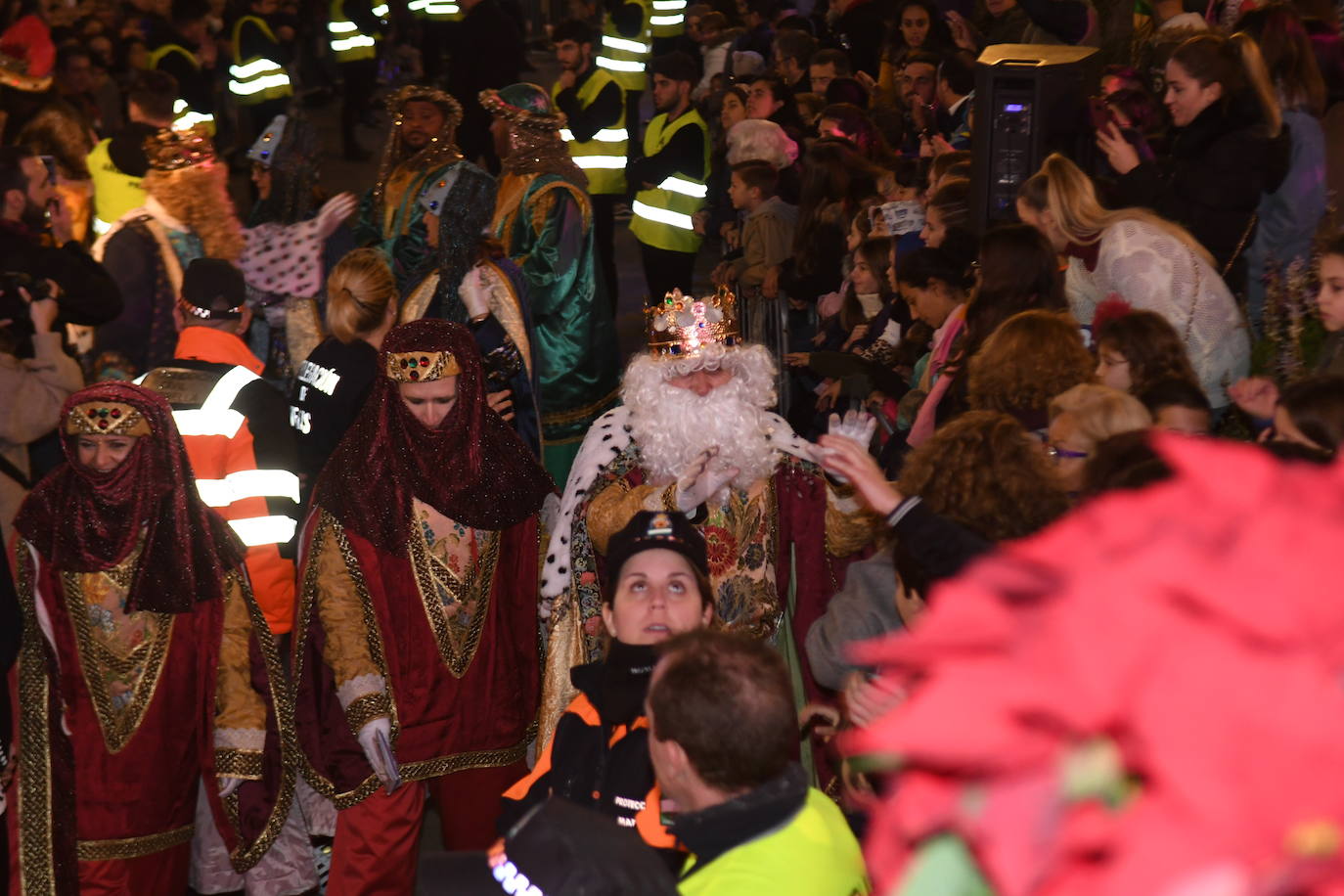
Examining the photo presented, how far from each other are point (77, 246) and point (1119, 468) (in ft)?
17.0

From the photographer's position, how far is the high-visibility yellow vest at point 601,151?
11.4 m

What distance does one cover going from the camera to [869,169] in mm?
8648

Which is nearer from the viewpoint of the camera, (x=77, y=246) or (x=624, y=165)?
(x=77, y=246)

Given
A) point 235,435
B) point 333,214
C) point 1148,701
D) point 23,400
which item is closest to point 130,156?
point 333,214

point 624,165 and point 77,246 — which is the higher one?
point 77,246

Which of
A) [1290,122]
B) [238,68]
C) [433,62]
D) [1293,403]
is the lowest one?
[433,62]

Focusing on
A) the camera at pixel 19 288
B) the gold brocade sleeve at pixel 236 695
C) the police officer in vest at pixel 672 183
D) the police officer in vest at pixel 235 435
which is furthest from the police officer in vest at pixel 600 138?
the gold brocade sleeve at pixel 236 695

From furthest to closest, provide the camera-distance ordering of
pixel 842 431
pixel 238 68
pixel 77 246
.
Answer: pixel 238 68 → pixel 77 246 → pixel 842 431

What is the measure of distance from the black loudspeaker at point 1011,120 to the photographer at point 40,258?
3735 mm

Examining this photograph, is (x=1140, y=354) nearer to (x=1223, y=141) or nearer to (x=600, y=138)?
(x=1223, y=141)

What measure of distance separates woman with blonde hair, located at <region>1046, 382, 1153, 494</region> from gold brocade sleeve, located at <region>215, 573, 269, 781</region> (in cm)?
229

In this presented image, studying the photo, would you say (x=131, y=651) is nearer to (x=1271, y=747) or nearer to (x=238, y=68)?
(x=1271, y=747)

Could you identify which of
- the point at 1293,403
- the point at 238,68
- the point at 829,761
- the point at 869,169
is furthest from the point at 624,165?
the point at 1293,403

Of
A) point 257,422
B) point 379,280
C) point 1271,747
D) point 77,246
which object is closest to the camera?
point 1271,747
